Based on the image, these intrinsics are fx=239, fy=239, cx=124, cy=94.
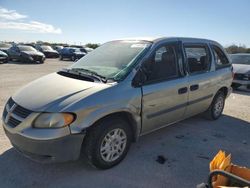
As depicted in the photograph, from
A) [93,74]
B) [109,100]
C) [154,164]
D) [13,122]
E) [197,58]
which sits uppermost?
[197,58]

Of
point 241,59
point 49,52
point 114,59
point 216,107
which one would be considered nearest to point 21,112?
point 114,59

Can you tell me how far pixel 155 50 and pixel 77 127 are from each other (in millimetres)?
1674

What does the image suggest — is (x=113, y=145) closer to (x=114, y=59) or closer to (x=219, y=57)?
(x=114, y=59)

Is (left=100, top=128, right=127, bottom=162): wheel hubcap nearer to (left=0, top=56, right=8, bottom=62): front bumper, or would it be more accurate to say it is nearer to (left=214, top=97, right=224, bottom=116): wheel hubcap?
(left=214, top=97, right=224, bottom=116): wheel hubcap

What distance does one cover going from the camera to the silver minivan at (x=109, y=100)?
8.73ft

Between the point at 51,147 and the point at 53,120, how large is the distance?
30 cm

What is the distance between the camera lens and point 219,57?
5051mm

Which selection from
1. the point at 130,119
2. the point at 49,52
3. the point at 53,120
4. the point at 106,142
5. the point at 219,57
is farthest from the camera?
the point at 49,52

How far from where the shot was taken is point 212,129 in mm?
4777

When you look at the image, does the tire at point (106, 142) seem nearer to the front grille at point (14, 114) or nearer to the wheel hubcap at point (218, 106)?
the front grille at point (14, 114)

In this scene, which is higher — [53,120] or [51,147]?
[53,120]

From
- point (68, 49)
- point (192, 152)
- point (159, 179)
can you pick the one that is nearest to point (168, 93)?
point (192, 152)

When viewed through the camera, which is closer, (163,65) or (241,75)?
(163,65)

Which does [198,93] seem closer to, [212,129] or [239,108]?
[212,129]
